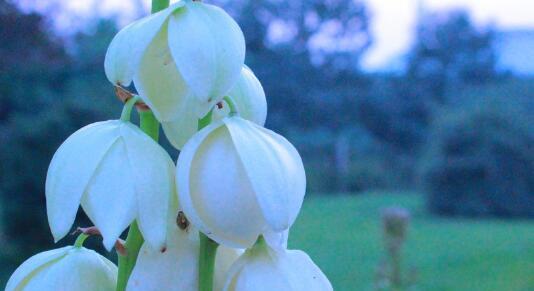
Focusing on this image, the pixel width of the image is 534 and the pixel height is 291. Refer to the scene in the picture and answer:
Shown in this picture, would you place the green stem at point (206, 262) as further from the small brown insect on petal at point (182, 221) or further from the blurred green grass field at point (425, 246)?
the blurred green grass field at point (425, 246)

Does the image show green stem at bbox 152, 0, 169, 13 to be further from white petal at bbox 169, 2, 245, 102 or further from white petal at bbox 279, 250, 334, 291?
white petal at bbox 279, 250, 334, 291

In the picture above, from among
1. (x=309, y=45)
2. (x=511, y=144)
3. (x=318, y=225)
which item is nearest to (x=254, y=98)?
(x=318, y=225)

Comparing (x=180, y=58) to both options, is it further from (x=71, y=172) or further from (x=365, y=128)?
(x=365, y=128)

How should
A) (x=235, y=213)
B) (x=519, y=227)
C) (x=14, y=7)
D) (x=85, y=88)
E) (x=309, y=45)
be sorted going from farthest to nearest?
(x=309, y=45), (x=519, y=227), (x=14, y=7), (x=85, y=88), (x=235, y=213)

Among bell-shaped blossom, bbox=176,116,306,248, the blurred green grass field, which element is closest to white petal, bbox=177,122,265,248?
bell-shaped blossom, bbox=176,116,306,248

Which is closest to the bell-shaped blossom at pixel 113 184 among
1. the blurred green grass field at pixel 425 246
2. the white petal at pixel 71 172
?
the white petal at pixel 71 172

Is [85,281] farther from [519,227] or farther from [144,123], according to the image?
[519,227]
